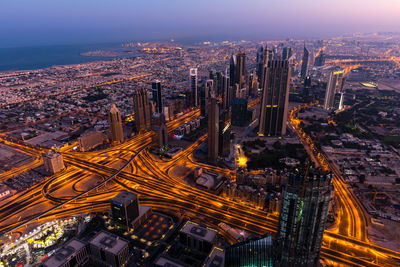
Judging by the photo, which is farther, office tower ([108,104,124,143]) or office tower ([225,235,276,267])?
office tower ([108,104,124,143])

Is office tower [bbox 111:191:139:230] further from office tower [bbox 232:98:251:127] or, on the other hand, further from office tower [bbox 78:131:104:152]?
office tower [bbox 232:98:251:127]

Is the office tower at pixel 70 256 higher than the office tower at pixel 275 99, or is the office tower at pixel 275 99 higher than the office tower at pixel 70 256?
the office tower at pixel 275 99


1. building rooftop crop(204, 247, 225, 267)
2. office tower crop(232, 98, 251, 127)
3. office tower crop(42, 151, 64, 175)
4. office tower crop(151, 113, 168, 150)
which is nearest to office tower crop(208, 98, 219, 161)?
office tower crop(151, 113, 168, 150)

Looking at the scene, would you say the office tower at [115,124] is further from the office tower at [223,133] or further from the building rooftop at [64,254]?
the building rooftop at [64,254]

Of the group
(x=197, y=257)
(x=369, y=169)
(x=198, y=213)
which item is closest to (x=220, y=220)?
(x=198, y=213)

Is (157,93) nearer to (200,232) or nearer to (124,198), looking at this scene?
(124,198)

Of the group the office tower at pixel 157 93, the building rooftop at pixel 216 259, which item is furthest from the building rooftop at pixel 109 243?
the office tower at pixel 157 93
